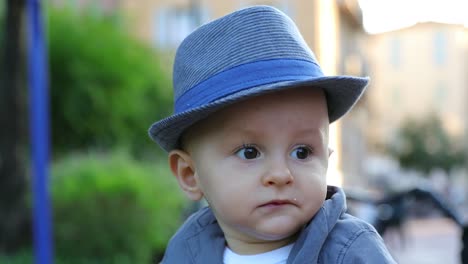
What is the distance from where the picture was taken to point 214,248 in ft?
6.66

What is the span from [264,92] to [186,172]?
1.26 ft

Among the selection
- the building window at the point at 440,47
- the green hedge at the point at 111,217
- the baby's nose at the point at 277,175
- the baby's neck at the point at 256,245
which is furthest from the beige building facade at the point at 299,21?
the building window at the point at 440,47

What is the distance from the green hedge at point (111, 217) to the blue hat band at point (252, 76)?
235 inches

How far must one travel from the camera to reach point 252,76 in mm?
1839

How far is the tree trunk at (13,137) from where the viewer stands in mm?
8789

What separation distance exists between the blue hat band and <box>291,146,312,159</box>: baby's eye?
0.16 m

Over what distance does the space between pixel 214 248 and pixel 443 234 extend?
2862 centimetres

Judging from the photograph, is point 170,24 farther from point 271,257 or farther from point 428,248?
point 271,257

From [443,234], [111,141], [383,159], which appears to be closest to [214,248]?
[111,141]

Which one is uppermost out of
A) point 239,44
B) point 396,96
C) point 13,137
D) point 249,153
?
point 239,44

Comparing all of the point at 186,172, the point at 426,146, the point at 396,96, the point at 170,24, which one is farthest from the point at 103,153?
the point at 396,96

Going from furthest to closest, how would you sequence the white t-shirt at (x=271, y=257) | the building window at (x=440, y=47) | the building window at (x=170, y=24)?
1. the building window at (x=440, y=47)
2. the building window at (x=170, y=24)
3. the white t-shirt at (x=271, y=257)

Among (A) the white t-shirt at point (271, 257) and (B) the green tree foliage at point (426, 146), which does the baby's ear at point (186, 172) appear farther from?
(B) the green tree foliage at point (426, 146)

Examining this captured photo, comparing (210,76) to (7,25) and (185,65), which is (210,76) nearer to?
(185,65)
